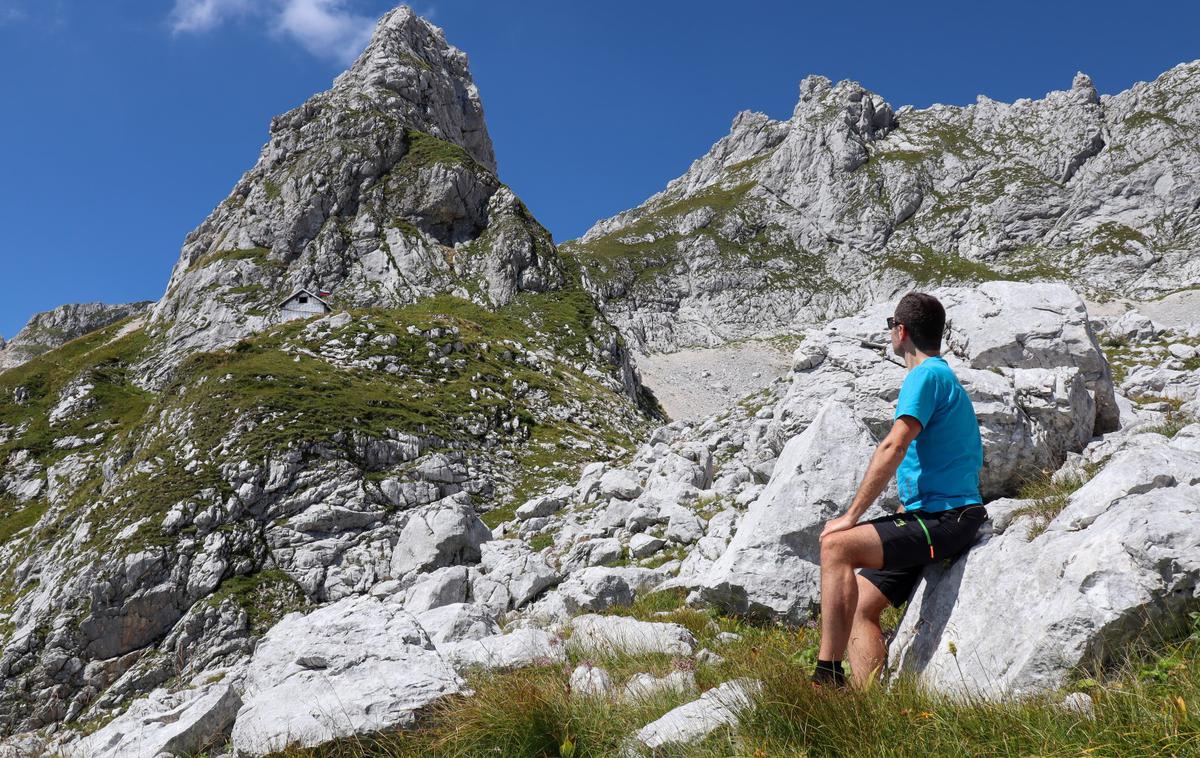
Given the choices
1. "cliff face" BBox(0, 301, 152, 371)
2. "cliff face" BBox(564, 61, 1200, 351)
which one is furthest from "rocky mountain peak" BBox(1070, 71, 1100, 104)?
"cliff face" BBox(0, 301, 152, 371)

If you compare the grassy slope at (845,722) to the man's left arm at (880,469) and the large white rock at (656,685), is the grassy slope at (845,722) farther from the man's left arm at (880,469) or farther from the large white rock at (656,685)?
the man's left arm at (880,469)

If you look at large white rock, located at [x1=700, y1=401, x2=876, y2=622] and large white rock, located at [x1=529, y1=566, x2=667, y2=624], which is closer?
large white rock, located at [x1=700, y1=401, x2=876, y2=622]

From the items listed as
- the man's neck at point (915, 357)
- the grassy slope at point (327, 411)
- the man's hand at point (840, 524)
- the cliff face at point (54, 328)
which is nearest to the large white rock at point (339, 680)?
the man's hand at point (840, 524)

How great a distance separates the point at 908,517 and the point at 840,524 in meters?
0.71

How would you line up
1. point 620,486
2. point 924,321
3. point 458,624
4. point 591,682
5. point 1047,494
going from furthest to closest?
point 620,486 < point 458,624 < point 1047,494 < point 591,682 < point 924,321

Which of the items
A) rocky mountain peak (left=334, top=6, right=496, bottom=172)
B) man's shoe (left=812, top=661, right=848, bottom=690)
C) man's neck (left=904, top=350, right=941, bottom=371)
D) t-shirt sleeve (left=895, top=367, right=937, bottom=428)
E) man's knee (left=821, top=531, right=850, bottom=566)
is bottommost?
man's shoe (left=812, top=661, right=848, bottom=690)

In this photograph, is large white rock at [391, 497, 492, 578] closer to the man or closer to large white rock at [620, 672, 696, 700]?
large white rock at [620, 672, 696, 700]

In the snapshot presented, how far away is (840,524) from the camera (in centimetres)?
454

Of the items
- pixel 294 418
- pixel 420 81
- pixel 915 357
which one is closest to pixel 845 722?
pixel 915 357

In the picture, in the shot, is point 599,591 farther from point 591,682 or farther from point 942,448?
point 942,448

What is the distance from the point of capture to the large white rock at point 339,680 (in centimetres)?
466

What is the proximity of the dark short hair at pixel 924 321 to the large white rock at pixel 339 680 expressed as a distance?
5.01m

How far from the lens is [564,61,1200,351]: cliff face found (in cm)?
11081

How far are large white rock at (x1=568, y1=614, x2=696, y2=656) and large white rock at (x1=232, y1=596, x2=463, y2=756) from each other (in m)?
1.78
